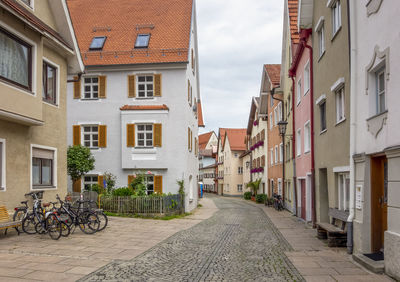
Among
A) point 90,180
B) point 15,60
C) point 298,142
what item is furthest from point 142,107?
point 15,60

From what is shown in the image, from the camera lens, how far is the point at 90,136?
84.0ft

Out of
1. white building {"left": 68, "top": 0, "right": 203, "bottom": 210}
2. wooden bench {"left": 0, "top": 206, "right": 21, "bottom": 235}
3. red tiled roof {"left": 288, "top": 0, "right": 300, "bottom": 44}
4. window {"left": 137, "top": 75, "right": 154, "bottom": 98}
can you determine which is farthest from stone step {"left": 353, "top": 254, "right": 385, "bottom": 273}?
window {"left": 137, "top": 75, "right": 154, "bottom": 98}

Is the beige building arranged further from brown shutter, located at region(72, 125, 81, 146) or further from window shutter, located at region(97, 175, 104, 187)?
brown shutter, located at region(72, 125, 81, 146)

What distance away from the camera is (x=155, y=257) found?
394 inches

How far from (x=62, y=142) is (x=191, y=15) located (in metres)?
14.9

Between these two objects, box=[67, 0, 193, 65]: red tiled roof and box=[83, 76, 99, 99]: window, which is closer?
box=[67, 0, 193, 65]: red tiled roof

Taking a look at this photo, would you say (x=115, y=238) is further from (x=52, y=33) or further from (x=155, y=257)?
(x=52, y=33)

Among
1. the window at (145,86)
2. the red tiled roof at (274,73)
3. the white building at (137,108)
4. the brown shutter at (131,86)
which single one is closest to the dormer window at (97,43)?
the white building at (137,108)

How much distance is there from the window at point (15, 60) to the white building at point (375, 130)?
922 centimetres

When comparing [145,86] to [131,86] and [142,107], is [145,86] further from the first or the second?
[142,107]

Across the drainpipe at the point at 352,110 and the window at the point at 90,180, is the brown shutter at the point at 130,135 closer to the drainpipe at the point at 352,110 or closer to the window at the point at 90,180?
the window at the point at 90,180

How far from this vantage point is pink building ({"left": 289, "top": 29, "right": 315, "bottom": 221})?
1705cm

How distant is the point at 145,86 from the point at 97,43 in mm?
4626

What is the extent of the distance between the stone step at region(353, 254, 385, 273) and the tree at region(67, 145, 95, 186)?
17.4 metres
